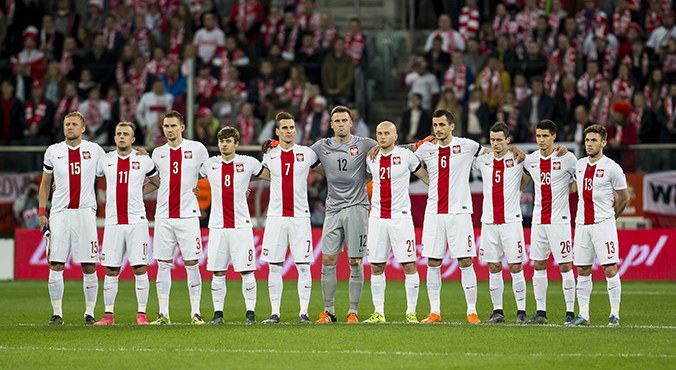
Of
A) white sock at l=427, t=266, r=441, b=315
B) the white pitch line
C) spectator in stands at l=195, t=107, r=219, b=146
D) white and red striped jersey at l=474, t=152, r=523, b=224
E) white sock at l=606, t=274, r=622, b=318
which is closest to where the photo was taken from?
the white pitch line

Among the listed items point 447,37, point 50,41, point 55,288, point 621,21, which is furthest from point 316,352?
point 50,41

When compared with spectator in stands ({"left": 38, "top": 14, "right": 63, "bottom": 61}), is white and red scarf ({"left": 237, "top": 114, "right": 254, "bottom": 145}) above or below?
below

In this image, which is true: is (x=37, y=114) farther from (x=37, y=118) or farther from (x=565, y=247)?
(x=565, y=247)

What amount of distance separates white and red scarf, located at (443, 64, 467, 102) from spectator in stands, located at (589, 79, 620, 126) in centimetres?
262

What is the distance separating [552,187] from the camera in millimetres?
9992

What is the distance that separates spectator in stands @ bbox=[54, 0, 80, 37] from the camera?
2192 centimetres

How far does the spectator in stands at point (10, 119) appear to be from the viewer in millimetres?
19359

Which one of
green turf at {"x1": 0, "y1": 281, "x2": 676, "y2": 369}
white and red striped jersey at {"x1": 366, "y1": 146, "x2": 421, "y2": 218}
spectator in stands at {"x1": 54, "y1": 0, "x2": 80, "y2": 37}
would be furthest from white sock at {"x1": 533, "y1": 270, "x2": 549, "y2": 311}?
spectator in stands at {"x1": 54, "y1": 0, "x2": 80, "y2": 37}

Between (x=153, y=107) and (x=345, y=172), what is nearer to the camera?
(x=345, y=172)

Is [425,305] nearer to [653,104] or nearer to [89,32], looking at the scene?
[653,104]

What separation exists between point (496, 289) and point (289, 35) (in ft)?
38.8

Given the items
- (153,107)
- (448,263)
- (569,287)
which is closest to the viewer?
(569,287)

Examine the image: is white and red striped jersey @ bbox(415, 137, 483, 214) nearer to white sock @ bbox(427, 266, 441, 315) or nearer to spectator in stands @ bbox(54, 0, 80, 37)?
white sock @ bbox(427, 266, 441, 315)

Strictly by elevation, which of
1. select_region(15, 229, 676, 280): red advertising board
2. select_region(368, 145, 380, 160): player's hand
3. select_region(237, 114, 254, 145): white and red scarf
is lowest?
select_region(15, 229, 676, 280): red advertising board
